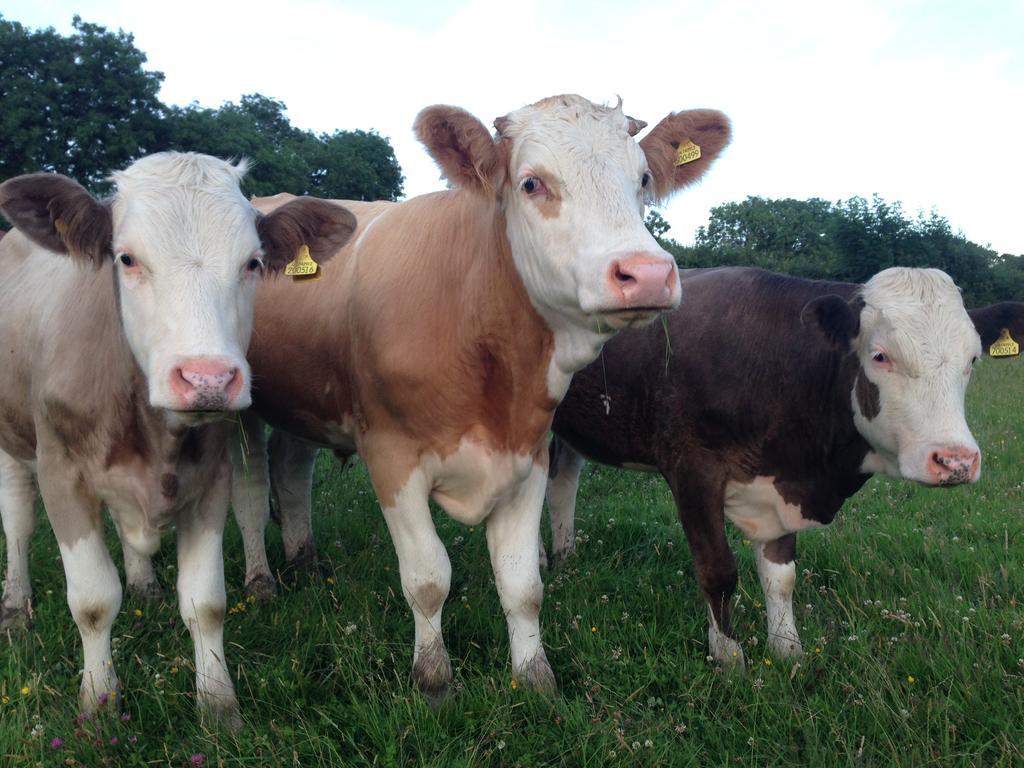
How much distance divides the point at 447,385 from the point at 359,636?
4.21ft

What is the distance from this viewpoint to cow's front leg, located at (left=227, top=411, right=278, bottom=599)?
486 centimetres

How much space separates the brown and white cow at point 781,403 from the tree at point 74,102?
28.3 metres

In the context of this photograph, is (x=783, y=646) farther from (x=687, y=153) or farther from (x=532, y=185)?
(x=532, y=185)

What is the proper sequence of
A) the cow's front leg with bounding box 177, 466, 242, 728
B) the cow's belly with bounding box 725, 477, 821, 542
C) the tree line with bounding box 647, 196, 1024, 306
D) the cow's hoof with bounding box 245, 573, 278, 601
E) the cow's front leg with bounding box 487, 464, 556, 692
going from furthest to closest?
the tree line with bounding box 647, 196, 1024, 306 < the cow's hoof with bounding box 245, 573, 278, 601 < the cow's belly with bounding box 725, 477, 821, 542 < the cow's front leg with bounding box 487, 464, 556, 692 < the cow's front leg with bounding box 177, 466, 242, 728

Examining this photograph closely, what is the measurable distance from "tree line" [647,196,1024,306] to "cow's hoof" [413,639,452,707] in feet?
98.1

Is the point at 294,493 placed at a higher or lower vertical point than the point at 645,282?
lower

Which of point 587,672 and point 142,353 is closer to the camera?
point 142,353

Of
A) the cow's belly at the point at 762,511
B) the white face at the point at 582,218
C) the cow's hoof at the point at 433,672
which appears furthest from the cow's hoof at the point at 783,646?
the white face at the point at 582,218

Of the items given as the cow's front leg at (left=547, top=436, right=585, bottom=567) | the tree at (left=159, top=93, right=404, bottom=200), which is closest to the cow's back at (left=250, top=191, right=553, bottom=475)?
the cow's front leg at (left=547, top=436, right=585, bottom=567)

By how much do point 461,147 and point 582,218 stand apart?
29.6 inches

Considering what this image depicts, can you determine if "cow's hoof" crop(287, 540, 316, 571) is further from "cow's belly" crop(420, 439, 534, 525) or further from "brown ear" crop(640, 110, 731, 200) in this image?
"brown ear" crop(640, 110, 731, 200)

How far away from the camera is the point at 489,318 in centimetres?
349

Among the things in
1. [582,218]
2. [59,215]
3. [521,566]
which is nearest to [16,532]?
[59,215]

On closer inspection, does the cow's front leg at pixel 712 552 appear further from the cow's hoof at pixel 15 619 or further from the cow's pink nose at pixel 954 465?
the cow's hoof at pixel 15 619
